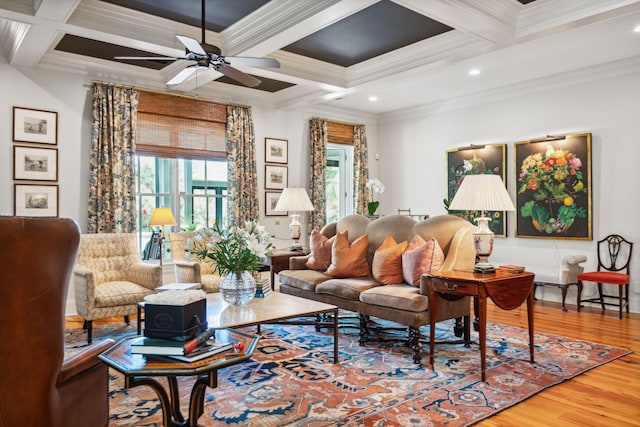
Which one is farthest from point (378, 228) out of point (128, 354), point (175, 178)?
point (128, 354)

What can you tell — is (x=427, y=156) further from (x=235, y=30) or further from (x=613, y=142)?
(x=235, y=30)

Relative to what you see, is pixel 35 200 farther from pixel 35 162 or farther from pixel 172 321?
pixel 172 321

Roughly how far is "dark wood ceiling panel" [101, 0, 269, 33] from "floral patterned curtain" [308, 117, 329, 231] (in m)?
3.06

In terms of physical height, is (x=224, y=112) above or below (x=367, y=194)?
above

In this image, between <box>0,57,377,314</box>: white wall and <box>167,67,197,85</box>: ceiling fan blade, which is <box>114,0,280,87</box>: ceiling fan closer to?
<box>167,67,197,85</box>: ceiling fan blade

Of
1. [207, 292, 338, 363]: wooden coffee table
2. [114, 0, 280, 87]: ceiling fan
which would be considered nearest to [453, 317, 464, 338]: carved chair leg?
[207, 292, 338, 363]: wooden coffee table

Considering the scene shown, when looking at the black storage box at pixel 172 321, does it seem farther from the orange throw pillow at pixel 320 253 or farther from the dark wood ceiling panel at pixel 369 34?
the dark wood ceiling panel at pixel 369 34

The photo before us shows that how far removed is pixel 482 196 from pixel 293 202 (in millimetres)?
2758

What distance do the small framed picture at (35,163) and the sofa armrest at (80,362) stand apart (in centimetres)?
380

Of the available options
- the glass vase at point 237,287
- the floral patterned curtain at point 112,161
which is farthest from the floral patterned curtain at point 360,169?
the glass vase at point 237,287

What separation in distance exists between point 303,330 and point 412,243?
1368mm

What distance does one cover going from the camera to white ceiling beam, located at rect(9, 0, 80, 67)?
3719 millimetres

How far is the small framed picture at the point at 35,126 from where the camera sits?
5.06 metres

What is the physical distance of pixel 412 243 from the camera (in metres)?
4.36
